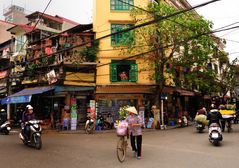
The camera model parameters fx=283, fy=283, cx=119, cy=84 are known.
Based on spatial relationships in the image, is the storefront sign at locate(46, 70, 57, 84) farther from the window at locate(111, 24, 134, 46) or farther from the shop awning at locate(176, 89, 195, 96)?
the shop awning at locate(176, 89, 195, 96)

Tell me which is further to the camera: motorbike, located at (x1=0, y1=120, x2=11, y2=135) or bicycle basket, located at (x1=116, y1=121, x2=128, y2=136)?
motorbike, located at (x1=0, y1=120, x2=11, y2=135)

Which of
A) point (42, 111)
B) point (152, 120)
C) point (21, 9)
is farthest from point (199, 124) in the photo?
point (21, 9)

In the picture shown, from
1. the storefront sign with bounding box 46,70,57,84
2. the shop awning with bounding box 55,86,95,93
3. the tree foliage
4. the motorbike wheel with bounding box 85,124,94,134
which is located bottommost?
the motorbike wheel with bounding box 85,124,94,134

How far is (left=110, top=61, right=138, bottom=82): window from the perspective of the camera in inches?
857

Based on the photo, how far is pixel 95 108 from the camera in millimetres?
21172

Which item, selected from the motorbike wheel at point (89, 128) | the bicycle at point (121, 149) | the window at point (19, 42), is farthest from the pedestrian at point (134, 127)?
the window at point (19, 42)

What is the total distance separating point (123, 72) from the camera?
22.0 metres

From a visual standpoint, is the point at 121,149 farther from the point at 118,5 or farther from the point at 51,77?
the point at 118,5

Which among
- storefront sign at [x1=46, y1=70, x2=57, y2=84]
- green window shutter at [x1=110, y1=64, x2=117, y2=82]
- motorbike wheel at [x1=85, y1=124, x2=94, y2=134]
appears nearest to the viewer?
motorbike wheel at [x1=85, y1=124, x2=94, y2=134]

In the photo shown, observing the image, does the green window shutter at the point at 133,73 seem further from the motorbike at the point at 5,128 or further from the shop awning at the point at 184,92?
the motorbike at the point at 5,128

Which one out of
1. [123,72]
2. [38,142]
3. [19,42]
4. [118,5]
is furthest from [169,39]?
[19,42]

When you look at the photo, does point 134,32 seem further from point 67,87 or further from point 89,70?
point 67,87

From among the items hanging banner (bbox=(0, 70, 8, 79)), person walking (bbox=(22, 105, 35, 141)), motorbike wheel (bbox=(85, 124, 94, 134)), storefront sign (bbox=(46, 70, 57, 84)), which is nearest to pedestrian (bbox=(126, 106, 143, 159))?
person walking (bbox=(22, 105, 35, 141))

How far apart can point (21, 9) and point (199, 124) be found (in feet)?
97.9
